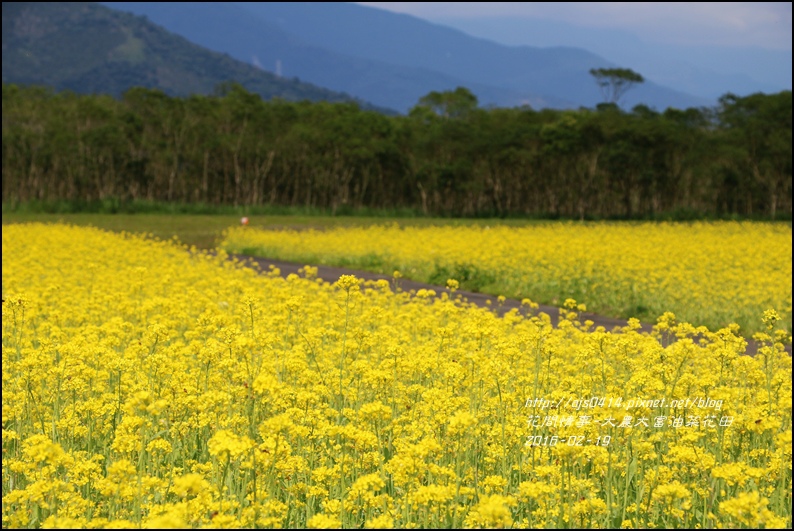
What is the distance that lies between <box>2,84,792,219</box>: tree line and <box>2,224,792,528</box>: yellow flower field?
6078cm

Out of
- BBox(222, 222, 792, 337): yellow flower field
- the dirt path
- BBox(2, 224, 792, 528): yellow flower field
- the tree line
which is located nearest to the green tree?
the tree line

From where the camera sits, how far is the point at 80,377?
21.5 feet

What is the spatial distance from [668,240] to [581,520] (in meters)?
29.0

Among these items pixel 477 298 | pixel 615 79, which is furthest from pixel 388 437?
pixel 615 79

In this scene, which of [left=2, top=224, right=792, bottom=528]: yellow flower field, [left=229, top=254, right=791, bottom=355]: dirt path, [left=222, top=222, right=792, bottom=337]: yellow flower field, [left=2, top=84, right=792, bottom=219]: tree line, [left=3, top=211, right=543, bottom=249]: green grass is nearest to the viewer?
[left=2, top=224, right=792, bottom=528]: yellow flower field

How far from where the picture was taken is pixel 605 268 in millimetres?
20797

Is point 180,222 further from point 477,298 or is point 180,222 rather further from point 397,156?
point 477,298

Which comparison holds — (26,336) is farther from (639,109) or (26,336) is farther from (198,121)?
(639,109)

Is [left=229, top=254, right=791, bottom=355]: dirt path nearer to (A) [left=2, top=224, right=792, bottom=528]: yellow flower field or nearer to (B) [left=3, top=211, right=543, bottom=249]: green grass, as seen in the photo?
(A) [left=2, top=224, right=792, bottom=528]: yellow flower field

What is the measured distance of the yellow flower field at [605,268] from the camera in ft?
54.6

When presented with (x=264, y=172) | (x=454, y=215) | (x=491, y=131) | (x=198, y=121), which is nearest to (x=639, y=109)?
(x=491, y=131)

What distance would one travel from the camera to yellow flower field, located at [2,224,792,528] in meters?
4.34

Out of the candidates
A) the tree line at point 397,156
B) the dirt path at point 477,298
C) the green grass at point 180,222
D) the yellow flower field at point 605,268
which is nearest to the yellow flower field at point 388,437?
the dirt path at point 477,298

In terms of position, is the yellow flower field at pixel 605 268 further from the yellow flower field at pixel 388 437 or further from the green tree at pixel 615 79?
the green tree at pixel 615 79
